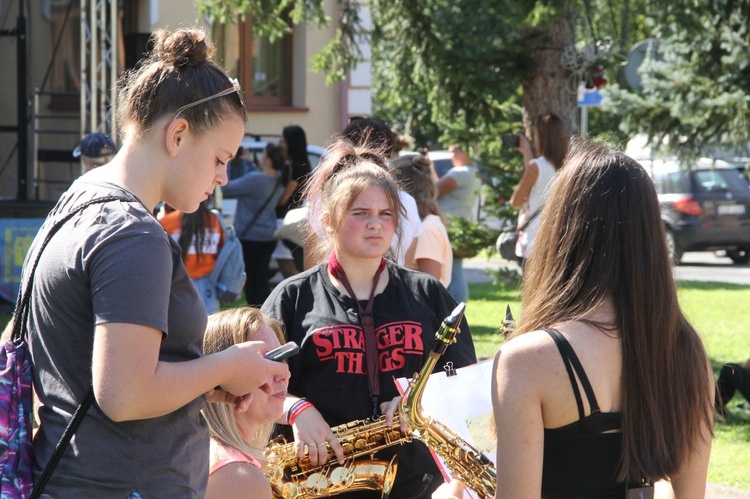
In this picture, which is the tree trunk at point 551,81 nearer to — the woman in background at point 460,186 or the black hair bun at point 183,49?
the woman in background at point 460,186

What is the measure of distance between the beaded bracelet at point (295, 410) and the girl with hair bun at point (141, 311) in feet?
3.08

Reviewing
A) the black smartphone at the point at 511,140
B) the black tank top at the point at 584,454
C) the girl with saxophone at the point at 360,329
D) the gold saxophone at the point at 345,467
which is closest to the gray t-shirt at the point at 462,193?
the black smartphone at the point at 511,140

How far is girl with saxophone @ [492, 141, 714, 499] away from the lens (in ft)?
6.79

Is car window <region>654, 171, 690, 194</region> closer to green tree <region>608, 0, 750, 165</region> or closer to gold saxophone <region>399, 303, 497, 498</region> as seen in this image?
green tree <region>608, 0, 750, 165</region>

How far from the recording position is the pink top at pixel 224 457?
2492 mm

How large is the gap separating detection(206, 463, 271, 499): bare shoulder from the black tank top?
29.1 inches

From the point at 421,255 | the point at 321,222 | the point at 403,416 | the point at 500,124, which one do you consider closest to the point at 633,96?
the point at 500,124

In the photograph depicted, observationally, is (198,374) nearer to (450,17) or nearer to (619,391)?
(619,391)

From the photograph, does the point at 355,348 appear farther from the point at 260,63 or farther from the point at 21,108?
the point at 260,63

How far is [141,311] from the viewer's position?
182cm

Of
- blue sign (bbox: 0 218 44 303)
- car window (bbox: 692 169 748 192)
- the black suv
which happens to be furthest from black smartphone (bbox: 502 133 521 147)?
car window (bbox: 692 169 748 192)

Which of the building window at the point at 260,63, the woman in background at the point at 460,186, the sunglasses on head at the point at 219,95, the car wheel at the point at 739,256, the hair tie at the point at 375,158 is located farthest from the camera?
the car wheel at the point at 739,256

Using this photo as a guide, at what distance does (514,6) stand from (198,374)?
6.25 m

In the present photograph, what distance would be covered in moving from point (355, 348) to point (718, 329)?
8.53 metres
